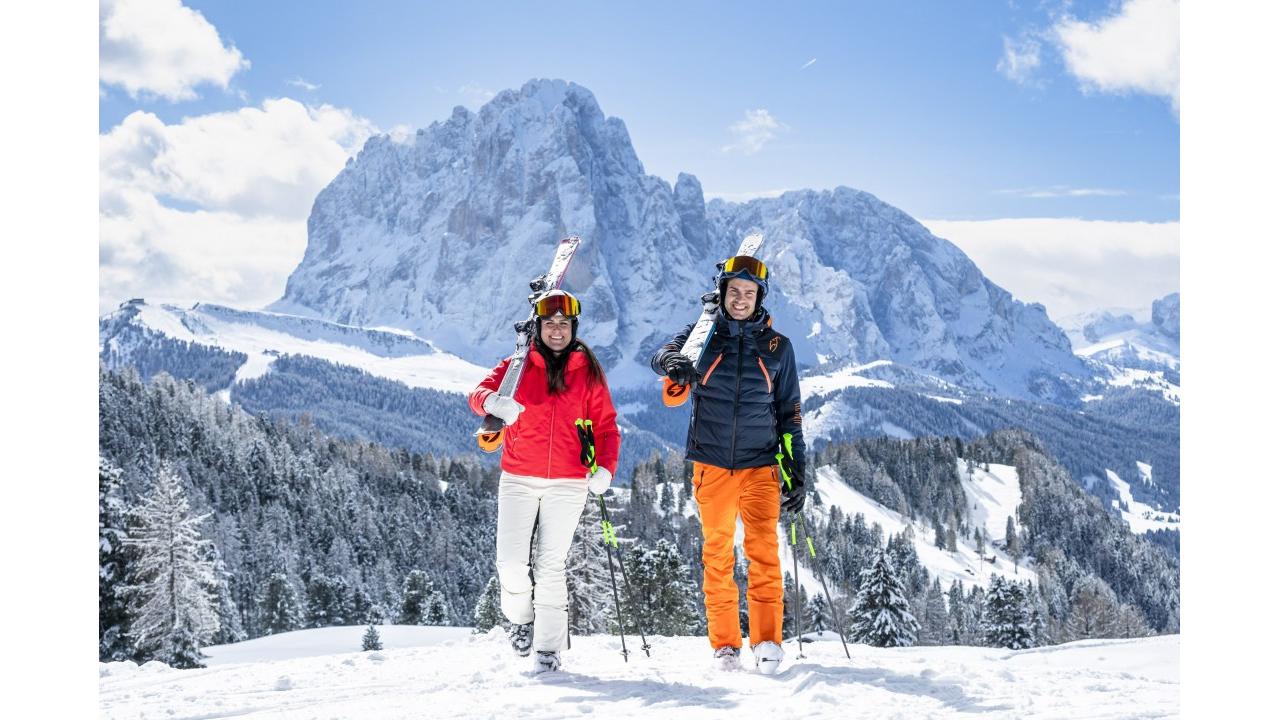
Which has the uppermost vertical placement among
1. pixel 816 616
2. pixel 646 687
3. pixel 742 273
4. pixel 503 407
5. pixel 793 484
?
pixel 742 273

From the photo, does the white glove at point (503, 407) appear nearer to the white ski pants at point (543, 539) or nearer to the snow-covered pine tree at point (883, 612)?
the white ski pants at point (543, 539)

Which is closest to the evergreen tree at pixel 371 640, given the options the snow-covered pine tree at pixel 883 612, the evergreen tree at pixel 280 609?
the snow-covered pine tree at pixel 883 612

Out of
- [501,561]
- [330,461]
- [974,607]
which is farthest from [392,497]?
[501,561]

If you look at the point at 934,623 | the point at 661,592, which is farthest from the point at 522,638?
the point at 934,623

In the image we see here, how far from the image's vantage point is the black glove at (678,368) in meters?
8.05

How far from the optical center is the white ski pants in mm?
8109

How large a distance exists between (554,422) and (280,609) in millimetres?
72227

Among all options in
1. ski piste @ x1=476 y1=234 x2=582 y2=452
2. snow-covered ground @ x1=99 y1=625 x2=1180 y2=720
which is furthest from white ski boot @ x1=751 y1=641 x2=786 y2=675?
ski piste @ x1=476 y1=234 x2=582 y2=452

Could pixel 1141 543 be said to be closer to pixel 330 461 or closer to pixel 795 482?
pixel 330 461

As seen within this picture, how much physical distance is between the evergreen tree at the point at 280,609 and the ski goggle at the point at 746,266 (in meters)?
71.9

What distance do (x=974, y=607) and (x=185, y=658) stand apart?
110 metres

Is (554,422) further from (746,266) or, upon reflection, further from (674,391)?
(746,266)

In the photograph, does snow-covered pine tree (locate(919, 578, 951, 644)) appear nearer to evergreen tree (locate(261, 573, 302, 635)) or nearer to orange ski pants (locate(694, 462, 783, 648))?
evergreen tree (locate(261, 573, 302, 635))

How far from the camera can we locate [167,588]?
95.9 ft
